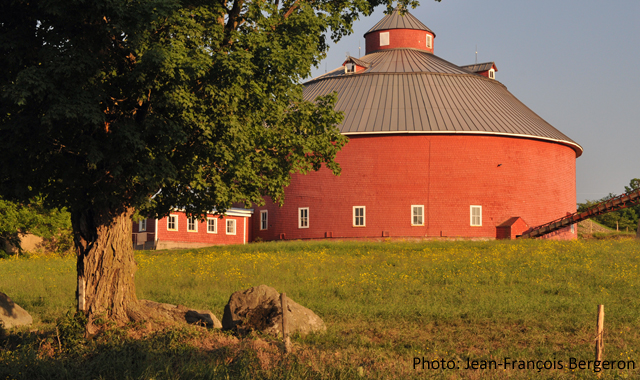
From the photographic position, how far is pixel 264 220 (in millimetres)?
41438

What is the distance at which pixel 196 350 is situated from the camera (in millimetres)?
10516

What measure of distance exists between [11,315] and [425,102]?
1159 inches

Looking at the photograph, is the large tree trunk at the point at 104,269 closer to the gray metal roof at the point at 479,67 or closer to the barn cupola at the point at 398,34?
the gray metal roof at the point at 479,67

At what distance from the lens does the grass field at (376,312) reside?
971cm

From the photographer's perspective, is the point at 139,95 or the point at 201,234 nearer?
the point at 139,95

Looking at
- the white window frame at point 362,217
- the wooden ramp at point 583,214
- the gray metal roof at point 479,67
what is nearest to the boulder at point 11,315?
the white window frame at point 362,217

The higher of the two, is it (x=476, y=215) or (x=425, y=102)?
(x=425, y=102)

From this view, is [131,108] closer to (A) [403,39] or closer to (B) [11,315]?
(B) [11,315]

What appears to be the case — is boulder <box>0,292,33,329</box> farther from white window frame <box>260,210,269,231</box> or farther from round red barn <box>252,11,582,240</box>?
white window frame <box>260,210,269,231</box>

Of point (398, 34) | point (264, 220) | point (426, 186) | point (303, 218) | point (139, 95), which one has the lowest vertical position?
point (264, 220)

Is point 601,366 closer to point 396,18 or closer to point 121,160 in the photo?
point 121,160

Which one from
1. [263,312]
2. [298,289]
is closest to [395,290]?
[298,289]

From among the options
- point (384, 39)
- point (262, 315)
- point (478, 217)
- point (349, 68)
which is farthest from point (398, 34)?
point (262, 315)

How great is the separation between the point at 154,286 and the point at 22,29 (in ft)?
Answer: 36.4
